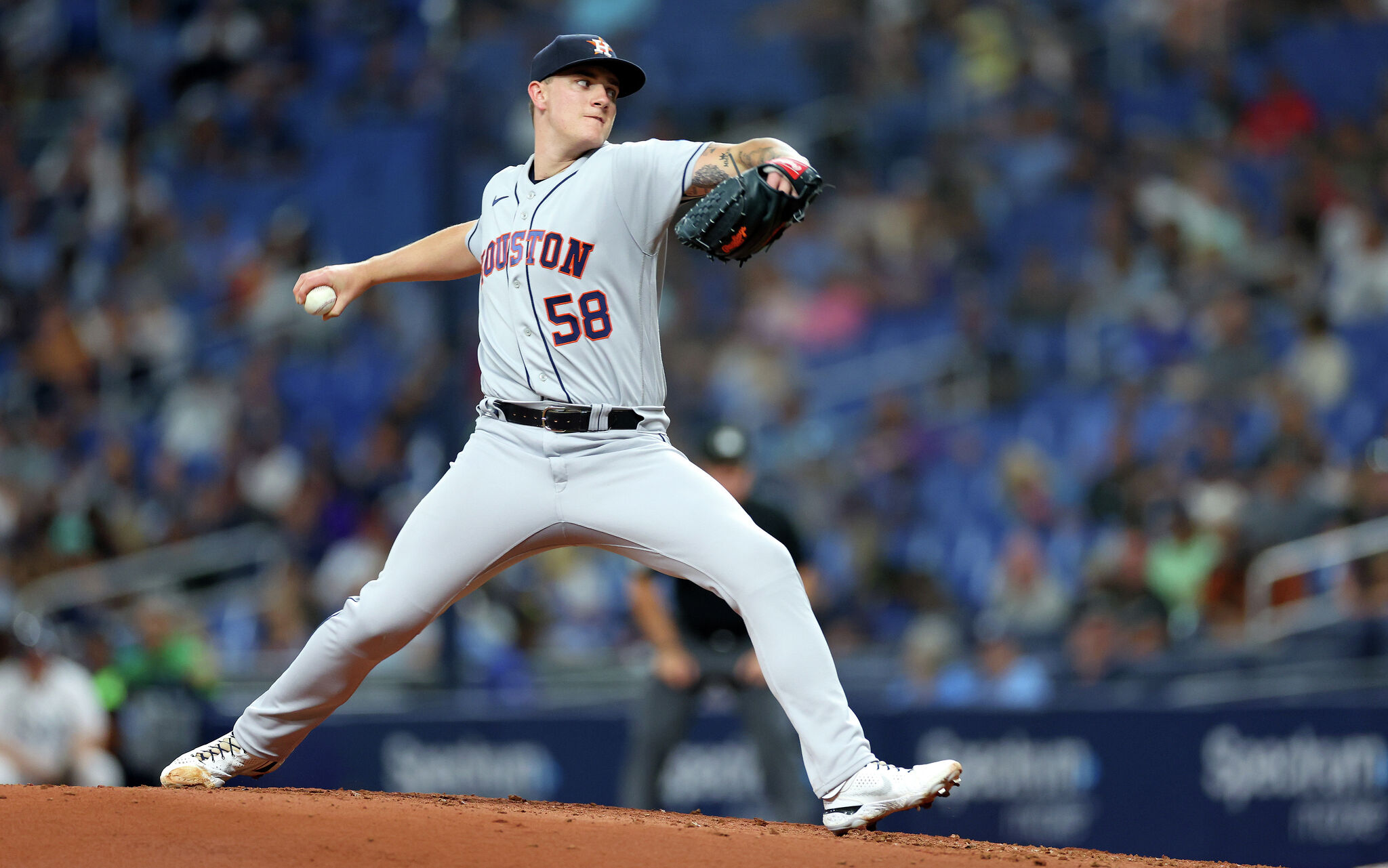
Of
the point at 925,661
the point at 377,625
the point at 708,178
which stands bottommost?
the point at 925,661

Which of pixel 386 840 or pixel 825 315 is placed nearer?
pixel 386 840

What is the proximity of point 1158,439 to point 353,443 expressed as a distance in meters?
5.66

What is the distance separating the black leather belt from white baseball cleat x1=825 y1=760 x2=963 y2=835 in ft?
3.30

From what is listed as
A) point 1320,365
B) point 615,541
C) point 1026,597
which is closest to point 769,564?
point 615,541

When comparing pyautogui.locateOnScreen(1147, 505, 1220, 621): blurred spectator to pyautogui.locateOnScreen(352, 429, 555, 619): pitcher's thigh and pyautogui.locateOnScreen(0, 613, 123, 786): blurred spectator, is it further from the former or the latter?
pyautogui.locateOnScreen(352, 429, 555, 619): pitcher's thigh

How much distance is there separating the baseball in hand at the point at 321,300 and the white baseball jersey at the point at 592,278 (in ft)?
1.71

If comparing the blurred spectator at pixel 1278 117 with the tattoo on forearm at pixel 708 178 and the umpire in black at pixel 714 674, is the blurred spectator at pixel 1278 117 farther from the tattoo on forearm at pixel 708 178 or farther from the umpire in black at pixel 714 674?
the tattoo on forearm at pixel 708 178

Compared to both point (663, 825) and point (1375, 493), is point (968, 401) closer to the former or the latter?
point (1375, 493)

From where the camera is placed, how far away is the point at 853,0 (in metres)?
12.8

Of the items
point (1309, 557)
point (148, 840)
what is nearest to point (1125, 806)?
point (1309, 557)

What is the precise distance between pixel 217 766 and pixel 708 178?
80.1 inches

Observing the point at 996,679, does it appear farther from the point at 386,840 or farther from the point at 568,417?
the point at 386,840

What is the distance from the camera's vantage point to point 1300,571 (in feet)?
29.2

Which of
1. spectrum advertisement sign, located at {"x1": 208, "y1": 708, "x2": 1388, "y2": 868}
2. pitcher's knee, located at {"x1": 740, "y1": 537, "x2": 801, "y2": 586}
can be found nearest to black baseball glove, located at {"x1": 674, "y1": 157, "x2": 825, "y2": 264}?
pitcher's knee, located at {"x1": 740, "y1": 537, "x2": 801, "y2": 586}
